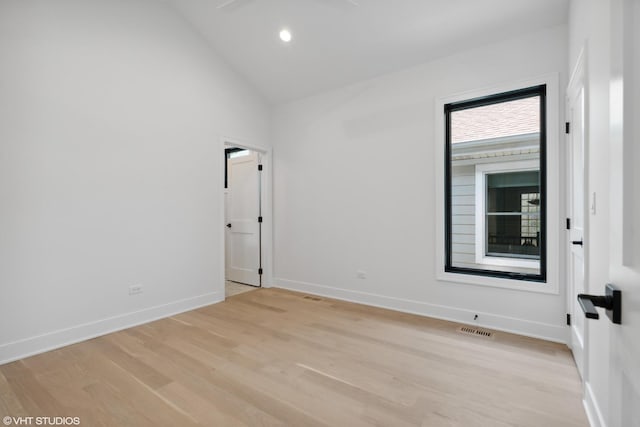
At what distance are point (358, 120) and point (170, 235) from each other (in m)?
2.76

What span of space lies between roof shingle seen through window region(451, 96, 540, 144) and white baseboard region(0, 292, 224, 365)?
3760mm

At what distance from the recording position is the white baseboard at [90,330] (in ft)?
8.45

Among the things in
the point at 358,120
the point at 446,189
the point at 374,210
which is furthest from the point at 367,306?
the point at 358,120

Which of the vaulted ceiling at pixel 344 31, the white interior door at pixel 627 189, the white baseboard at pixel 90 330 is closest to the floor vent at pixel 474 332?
the white interior door at pixel 627 189

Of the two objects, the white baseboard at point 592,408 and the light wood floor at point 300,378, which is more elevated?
the white baseboard at point 592,408

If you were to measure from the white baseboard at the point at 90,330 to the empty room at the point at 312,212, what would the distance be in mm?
22

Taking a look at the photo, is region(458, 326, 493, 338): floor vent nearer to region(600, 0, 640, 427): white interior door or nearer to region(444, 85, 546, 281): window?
region(444, 85, 546, 281): window

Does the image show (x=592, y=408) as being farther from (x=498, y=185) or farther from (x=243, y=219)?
(x=243, y=219)

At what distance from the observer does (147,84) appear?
3484 millimetres

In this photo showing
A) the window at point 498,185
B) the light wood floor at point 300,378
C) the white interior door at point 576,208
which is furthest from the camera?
the window at point 498,185

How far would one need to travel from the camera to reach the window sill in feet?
9.49

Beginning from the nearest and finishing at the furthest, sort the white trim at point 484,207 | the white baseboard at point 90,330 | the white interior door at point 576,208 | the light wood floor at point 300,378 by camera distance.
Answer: the light wood floor at point 300,378, the white interior door at point 576,208, the white baseboard at point 90,330, the white trim at point 484,207

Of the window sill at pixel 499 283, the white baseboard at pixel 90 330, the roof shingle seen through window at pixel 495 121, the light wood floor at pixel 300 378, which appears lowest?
the light wood floor at pixel 300 378

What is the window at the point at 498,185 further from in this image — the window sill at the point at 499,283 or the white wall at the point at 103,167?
the white wall at the point at 103,167
